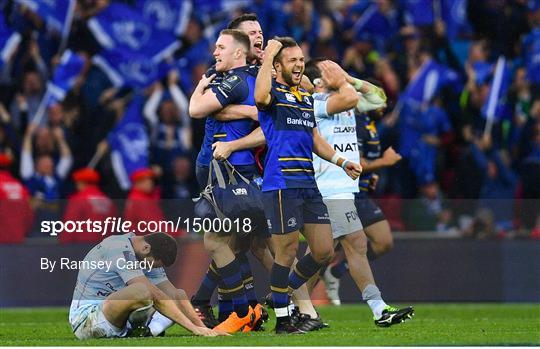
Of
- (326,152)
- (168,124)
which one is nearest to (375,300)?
(326,152)

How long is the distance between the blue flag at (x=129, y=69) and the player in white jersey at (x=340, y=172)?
5564 millimetres

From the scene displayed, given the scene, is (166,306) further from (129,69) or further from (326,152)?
(129,69)

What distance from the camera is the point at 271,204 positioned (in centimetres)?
1161

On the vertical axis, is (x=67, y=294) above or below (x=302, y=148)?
below

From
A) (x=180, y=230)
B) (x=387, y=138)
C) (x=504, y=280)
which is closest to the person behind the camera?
(x=180, y=230)

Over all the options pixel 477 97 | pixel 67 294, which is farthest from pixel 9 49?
pixel 477 97

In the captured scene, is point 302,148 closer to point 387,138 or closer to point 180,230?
point 180,230

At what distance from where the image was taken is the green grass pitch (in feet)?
35.8

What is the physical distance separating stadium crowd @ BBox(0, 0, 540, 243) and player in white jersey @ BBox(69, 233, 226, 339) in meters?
6.08

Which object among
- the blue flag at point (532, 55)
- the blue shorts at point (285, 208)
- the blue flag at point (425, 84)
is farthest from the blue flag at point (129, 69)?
the blue shorts at point (285, 208)

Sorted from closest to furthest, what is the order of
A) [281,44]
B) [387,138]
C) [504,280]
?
[281,44], [504,280], [387,138]

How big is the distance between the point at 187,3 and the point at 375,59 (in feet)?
8.85

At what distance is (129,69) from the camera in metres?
18.8

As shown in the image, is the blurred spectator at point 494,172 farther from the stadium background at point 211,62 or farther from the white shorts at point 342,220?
the white shorts at point 342,220
